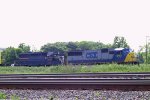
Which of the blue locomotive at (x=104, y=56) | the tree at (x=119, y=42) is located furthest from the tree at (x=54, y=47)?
the blue locomotive at (x=104, y=56)

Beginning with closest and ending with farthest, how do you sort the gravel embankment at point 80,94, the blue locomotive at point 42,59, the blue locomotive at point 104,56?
the gravel embankment at point 80,94 < the blue locomotive at point 104,56 < the blue locomotive at point 42,59

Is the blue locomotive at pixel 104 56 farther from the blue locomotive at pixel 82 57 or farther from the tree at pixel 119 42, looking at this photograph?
the tree at pixel 119 42

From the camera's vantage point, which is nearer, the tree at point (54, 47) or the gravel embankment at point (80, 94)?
the gravel embankment at point (80, 94)

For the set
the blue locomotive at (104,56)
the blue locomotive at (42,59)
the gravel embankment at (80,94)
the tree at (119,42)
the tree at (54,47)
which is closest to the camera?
the gravel embankment at (80,94)

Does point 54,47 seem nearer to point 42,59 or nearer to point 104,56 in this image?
point 42,59

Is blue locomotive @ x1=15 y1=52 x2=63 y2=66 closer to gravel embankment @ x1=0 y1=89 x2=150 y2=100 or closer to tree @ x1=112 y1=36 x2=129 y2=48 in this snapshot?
gravel embankment @ x1=0 y1=89 x2=150 y2=100

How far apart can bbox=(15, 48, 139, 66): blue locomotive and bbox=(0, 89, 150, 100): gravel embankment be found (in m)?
29.7

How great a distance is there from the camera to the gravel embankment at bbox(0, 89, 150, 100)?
8938 millimetres

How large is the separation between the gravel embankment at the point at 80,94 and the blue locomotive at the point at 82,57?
29669 millimetres

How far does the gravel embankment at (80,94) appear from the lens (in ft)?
29.3

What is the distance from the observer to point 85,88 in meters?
10.3

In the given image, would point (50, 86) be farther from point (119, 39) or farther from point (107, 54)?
point (119, 39)

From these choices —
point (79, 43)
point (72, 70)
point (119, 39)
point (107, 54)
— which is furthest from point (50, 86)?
point (79, 43)

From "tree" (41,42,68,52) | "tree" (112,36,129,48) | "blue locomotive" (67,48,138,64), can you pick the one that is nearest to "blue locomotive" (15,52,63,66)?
"blue locomotive" (67,48,138,64)
